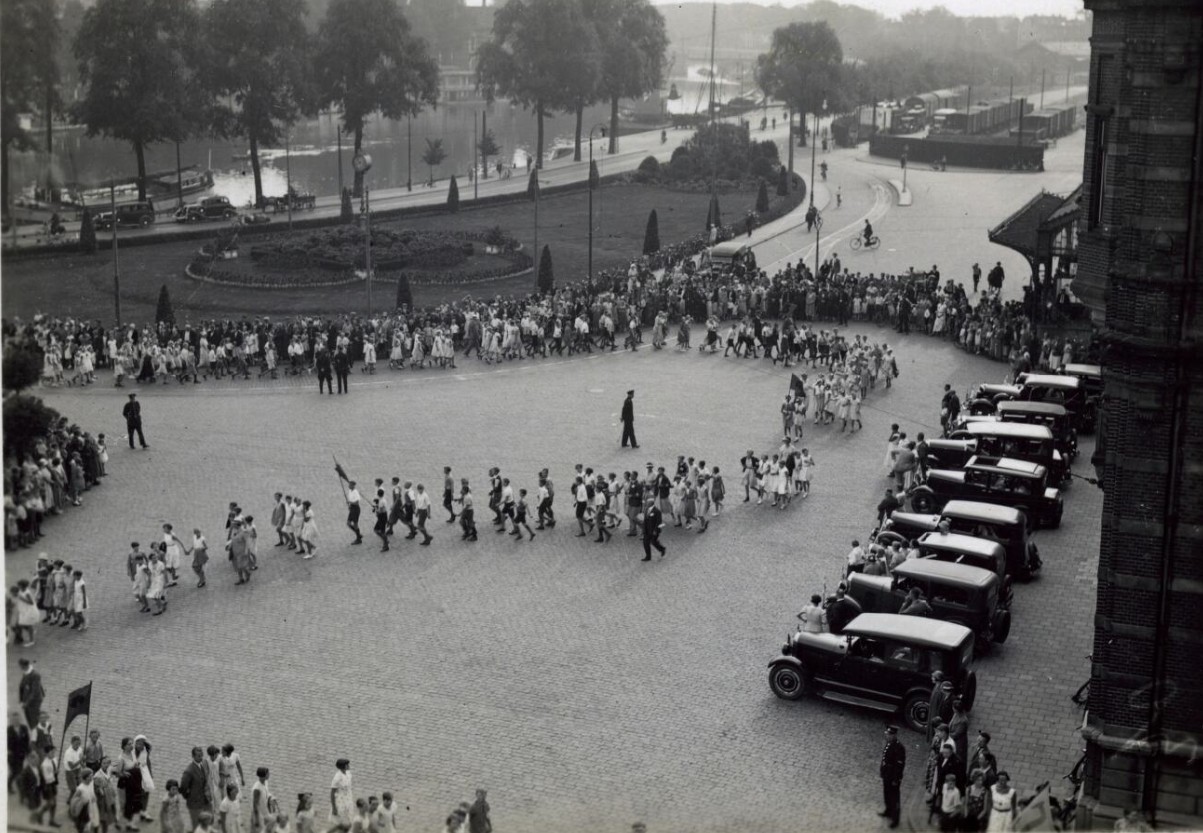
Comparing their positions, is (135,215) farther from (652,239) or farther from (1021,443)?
(1021,443)

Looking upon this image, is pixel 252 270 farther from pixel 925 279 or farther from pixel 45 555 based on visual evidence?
pixel 45 555

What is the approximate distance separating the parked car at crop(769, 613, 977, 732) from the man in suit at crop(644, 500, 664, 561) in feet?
23.7

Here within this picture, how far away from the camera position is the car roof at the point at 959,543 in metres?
30.7

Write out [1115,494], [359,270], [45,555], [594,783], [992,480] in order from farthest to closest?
[359,270] → [992,480] → [45,555] → [594,783] → [1115,494]

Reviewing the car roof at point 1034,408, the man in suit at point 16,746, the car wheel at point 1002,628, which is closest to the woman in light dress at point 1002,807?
the car wheel at point 1002,628

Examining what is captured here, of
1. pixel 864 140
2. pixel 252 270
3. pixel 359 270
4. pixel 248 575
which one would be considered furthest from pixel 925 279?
pixel 864 140

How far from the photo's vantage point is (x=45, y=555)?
33.0 metres

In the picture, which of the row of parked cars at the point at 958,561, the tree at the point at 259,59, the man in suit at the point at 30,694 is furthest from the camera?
the tree at the point at 259,59

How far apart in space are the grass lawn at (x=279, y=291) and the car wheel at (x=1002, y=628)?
32297 millimetres

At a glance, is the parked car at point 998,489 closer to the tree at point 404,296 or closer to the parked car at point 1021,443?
the parked car at point 1021,443

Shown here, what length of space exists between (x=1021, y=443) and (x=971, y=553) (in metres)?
8.69

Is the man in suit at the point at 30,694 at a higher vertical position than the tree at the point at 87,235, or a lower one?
lower

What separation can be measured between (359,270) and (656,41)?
60635mm

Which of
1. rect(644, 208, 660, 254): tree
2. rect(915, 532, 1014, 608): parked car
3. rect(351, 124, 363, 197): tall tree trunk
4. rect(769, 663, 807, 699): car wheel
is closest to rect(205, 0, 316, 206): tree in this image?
rect(351, 124, 363, 197): tall tree trunk
